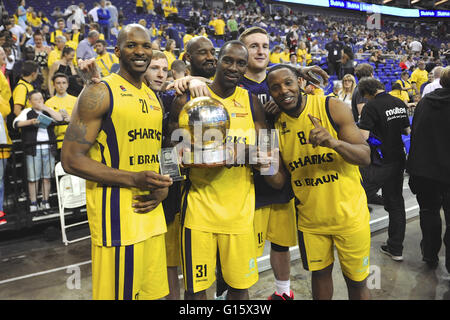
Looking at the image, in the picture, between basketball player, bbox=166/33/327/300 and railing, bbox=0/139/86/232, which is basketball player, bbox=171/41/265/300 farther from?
railing, bbox=0/139/86/232

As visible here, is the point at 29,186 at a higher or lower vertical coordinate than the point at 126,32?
lower

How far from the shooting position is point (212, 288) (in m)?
3.49

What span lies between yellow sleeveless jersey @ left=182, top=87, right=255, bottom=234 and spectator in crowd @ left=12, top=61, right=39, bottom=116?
166 inches

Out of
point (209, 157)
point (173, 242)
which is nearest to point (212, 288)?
point (173, 242)

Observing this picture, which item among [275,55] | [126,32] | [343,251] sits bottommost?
[343,251]

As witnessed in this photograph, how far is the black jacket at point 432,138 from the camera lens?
11.2ft

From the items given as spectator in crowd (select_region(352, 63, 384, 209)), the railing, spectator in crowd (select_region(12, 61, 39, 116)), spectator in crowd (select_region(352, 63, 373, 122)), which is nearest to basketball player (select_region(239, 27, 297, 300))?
spectator in crowd (select_region(352, 63, 384, 209))

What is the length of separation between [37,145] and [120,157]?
358 centimetres

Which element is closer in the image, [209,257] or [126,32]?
[126,32]

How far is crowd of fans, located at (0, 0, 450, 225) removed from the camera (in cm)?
496

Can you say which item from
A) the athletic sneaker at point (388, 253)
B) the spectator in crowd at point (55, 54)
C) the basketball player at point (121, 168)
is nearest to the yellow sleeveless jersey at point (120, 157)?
the basketball player at point (121, 168)

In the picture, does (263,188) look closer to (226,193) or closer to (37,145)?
(226,193)
